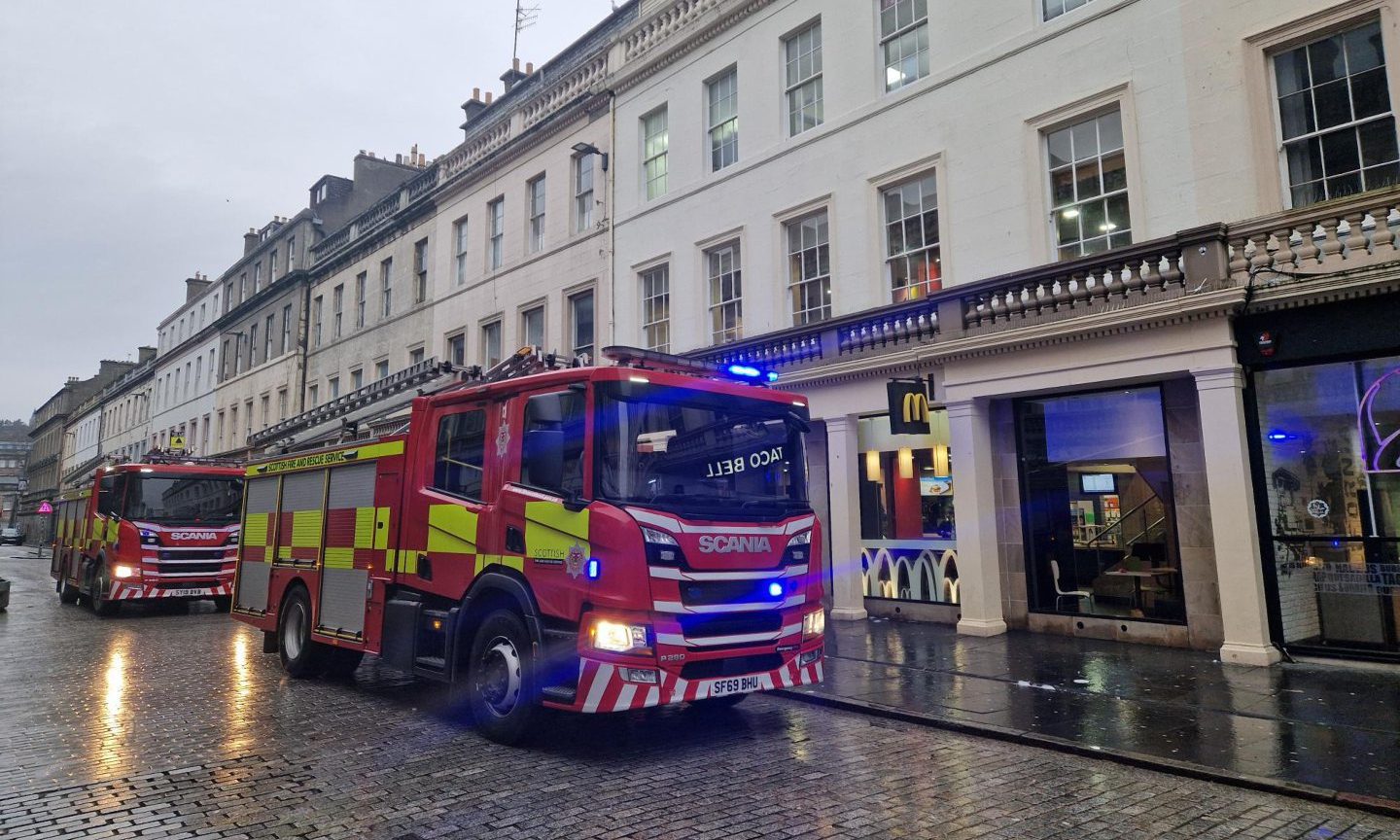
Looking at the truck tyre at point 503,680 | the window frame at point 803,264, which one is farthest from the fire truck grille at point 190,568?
the window frame at point 803,264

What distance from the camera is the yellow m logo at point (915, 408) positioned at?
38.1 feet

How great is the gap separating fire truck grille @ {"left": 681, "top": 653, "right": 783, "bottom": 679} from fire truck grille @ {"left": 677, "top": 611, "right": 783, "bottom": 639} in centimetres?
20

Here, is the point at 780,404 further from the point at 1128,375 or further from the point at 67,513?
the point at 67,513

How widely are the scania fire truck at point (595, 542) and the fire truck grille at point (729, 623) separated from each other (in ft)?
0.05

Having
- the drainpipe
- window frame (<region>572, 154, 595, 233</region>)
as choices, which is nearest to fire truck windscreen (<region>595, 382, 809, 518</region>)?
the drainpipe

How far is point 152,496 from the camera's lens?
16.5 m

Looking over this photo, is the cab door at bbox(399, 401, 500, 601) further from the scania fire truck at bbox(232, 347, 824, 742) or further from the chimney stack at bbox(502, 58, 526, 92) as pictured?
the chimney stack at bbox(502, 58, 526, 92)

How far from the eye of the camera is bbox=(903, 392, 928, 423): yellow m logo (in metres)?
11.6

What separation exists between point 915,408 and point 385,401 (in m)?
14.5

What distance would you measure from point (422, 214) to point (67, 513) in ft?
42.2

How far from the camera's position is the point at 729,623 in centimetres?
625

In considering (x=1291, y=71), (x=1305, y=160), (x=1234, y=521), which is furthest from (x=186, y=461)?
(x=1291, y=71)

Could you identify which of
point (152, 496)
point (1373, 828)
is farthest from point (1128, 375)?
point (152, 496)

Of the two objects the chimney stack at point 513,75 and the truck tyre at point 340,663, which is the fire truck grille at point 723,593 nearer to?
the truck tyre at point 340,663
